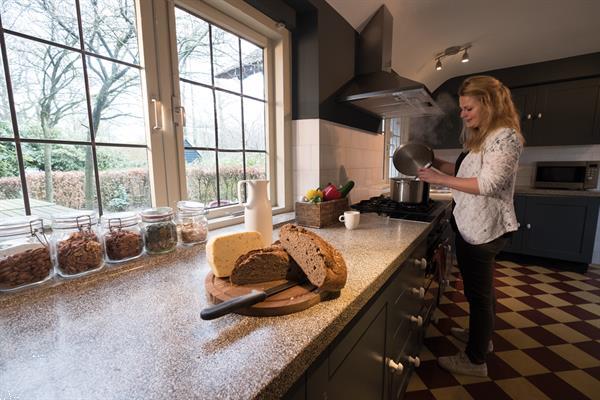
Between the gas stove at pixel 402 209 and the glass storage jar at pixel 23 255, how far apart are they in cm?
145

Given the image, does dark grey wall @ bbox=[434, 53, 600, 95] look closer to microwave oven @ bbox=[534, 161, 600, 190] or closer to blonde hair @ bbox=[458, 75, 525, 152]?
microwave oven @ bbox=[534, 161, 600, 190]

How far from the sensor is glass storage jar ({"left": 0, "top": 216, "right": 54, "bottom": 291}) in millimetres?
619

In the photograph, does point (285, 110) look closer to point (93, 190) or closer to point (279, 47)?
point (279, 47)

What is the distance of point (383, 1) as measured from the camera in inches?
72.0

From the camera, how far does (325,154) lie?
5.49 feet

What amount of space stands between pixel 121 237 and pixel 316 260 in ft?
1.95

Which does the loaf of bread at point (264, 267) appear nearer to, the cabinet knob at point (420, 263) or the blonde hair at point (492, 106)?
the cabinet knob at point (420, 263)

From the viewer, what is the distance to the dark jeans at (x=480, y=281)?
1.28m

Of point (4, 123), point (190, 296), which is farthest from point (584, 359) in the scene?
point (4, 123)

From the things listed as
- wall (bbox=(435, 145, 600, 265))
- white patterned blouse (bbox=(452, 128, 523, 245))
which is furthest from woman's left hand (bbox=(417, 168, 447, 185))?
wall (bbox=(435, 145, 600, 265))

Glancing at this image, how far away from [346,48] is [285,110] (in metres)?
0.66

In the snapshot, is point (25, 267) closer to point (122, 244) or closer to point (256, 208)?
point (122, 244)

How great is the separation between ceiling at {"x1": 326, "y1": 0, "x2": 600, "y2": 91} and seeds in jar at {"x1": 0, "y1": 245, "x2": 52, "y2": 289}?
177 centimetres

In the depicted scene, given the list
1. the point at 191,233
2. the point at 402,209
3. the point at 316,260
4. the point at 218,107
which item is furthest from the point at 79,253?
the point at 402,209
